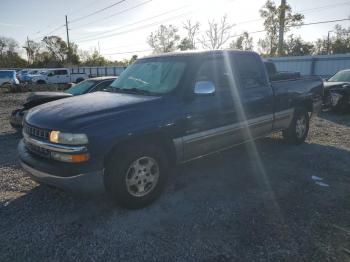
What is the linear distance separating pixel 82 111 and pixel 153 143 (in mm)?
942

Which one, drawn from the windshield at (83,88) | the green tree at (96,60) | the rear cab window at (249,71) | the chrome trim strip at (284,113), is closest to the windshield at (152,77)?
the rear cab window at (249,71)

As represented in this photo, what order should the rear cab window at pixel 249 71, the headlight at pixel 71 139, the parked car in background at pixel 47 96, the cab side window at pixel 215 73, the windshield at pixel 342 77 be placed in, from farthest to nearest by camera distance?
1. the windshield at pixel 342 77
2. the parked car in background at pixel 47 96
3. the rear cab window at pixel 249 71
4. the cab side window at pixel 215 73
5. the headlight at pixel 71 139

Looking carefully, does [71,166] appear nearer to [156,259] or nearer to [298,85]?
[156,259]

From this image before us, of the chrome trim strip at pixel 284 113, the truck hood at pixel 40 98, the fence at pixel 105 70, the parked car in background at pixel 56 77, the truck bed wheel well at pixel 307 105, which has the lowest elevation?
the chrome trim strip at pixel 284 113

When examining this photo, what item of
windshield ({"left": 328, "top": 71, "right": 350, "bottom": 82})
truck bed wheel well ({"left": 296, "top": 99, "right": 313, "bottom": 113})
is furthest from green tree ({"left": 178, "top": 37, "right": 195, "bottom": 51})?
truck bed wheel well ({"left": 296, "top": 99, "right": 313, "bottom": 113})

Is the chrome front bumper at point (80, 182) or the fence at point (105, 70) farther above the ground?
the fence at point (105, 70)

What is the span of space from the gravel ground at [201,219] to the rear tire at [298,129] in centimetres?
124

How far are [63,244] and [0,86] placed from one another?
27151 millimetres

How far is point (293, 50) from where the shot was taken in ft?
180

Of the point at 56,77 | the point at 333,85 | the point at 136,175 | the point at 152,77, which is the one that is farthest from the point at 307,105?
the point at 56,77

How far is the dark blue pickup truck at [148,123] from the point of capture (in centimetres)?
325

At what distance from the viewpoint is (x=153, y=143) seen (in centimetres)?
380

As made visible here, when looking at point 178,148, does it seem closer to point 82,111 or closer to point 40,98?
point 82,111

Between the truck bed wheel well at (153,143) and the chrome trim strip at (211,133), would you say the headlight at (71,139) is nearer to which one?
the truck bed wheel well at (153,143)
